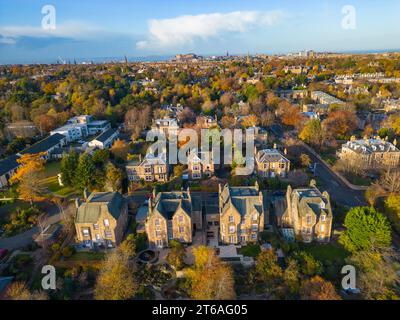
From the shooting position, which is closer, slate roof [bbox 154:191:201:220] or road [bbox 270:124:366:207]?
slate roof [bbox 154:191:201:220]

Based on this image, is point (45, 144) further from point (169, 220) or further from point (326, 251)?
point (326, 251)

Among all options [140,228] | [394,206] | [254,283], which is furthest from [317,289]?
[140,228]

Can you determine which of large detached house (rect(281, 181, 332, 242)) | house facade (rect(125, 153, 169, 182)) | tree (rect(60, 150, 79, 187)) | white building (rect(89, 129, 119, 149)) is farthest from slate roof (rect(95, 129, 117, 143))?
large detached house (rect(281, 181, 332, 242))

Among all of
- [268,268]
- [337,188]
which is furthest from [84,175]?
[337,188]

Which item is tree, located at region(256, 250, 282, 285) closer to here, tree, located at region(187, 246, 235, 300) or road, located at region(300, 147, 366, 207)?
tree, located at region(187, 246, 235, 300)

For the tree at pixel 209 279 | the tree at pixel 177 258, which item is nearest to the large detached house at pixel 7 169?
the tree at pixel 177 258

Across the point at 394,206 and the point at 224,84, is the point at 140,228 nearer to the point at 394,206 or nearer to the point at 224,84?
the point at 394,206
